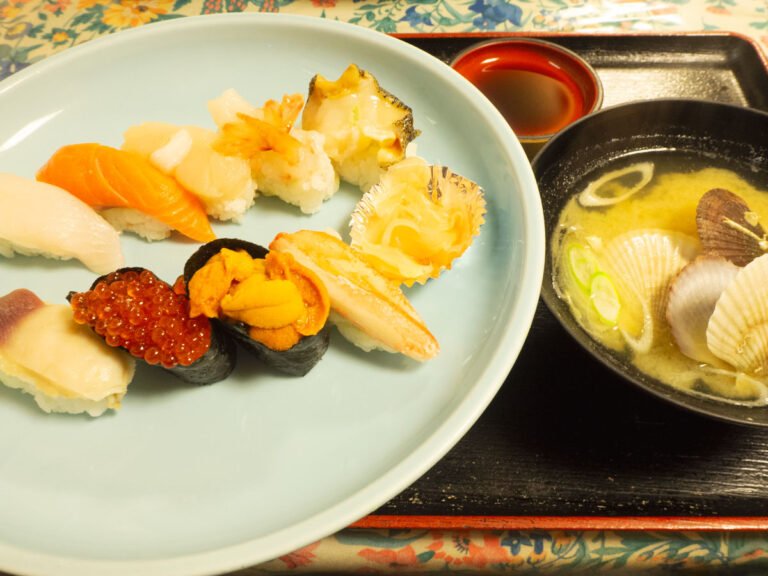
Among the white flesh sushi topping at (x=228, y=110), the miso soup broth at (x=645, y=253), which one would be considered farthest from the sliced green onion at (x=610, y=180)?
the white flesh sushi topping at (x=228, y=110)

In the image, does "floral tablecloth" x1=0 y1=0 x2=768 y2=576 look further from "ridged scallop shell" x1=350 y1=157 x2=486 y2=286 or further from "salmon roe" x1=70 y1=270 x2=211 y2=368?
"salmon roe" x1=70 y1=270 x2=211 y2=368

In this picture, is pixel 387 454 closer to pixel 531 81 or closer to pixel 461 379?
pixel 461 379

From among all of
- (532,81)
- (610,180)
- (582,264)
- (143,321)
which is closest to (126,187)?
(143,321)

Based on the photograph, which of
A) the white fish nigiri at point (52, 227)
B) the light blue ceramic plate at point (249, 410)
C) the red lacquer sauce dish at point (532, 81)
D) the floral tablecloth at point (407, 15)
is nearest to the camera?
the light blue ceramic plate at point (249, 410)

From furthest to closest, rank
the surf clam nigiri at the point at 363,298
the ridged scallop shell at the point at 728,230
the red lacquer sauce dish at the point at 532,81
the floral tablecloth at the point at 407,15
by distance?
the floral tablecloth at the point at 407,15
the red lacquer sauce dish at the point at 532,81
the ridged scallop shell at the point at 728,230
the surf clam nigiri at the point at 363,298

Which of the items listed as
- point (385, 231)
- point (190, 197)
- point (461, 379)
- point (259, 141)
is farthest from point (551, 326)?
point (190, 197)

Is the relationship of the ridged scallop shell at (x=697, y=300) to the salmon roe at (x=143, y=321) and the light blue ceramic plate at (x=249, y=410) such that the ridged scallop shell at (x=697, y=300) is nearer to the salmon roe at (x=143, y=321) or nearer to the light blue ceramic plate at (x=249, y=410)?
the light blue ceramic plate at (x=249, y=410)
